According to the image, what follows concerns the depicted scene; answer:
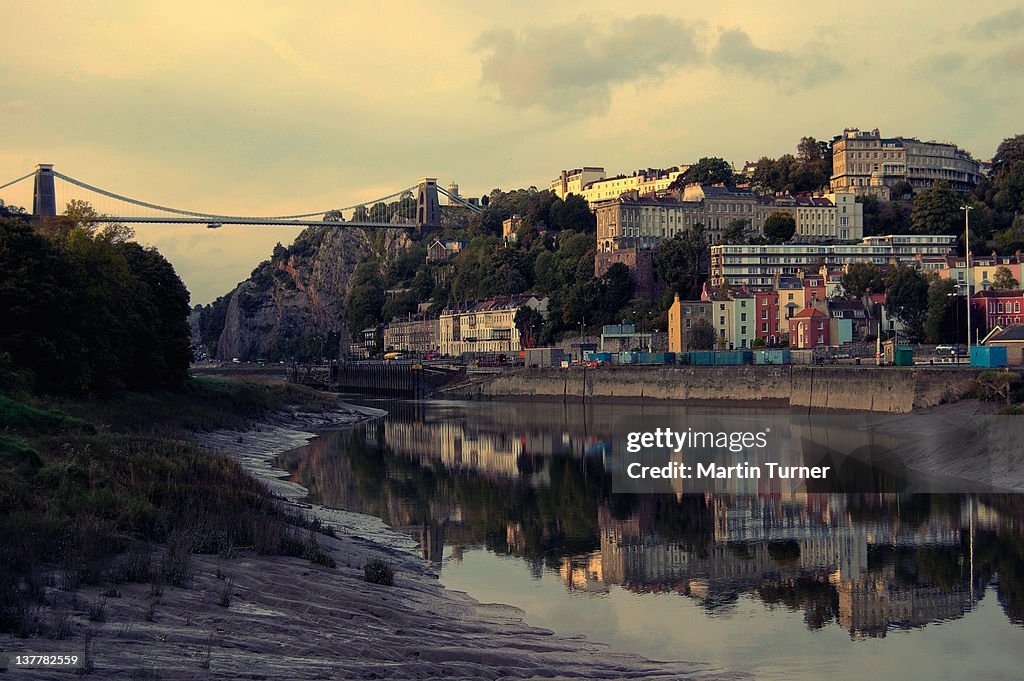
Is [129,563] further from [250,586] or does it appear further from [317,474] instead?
[317,474]

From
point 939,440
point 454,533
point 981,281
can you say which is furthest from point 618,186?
point 454,533

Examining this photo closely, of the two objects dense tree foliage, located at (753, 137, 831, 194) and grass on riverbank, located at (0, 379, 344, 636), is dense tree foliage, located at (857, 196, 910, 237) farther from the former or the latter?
grass on riverbank, located at (0, 379, 344, 636)

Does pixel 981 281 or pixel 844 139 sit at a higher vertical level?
pixel 844 139

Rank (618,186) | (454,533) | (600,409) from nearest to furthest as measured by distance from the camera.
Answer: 1. (454,533)
2. (600,409)
3. (618,186)

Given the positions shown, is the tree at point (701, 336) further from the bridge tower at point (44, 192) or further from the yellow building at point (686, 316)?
the bridge tower at point (44, 192)

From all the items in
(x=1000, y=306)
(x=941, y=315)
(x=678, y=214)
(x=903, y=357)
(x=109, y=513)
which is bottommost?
(x=109, y=513)

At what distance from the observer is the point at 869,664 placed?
15648mm

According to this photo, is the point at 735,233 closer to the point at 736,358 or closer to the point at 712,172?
the point at 712,172

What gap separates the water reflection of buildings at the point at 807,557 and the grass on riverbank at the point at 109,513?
702 cm

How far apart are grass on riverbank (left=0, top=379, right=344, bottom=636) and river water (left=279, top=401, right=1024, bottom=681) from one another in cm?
413

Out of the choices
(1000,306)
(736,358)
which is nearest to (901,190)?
(1000,306)

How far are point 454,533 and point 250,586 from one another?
10806 millimetres

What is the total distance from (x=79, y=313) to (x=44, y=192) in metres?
105

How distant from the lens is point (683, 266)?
115 meters
